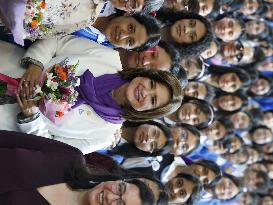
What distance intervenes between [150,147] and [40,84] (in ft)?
3.40

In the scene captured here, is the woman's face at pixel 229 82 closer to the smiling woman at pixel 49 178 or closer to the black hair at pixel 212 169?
the black hair at pixel 212 169

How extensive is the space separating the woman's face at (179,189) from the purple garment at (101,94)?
0.99 m

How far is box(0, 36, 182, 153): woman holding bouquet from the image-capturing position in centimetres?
182

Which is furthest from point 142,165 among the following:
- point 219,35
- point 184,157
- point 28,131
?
point 219,35

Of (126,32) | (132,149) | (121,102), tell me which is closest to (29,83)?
(121,102)

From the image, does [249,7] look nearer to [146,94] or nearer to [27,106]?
[146,94]

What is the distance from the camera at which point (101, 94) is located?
6.50 ft

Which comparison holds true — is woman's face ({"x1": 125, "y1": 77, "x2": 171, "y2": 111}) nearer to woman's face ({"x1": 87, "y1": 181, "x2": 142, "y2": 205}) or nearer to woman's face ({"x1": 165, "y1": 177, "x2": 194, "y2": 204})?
woman's face ({"x1": 87, "y1": 181, "x2": 142, "y2": 205})

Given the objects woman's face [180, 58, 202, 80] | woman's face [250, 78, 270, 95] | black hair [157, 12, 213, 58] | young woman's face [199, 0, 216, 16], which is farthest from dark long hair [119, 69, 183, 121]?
woman's face [250, 78, 270, 95]

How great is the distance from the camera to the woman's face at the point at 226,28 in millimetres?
3678

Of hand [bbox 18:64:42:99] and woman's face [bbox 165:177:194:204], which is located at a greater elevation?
hand [bbox 18:64:42:99]

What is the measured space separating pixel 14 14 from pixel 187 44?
133cm

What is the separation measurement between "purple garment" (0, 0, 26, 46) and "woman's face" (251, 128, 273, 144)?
3.10m

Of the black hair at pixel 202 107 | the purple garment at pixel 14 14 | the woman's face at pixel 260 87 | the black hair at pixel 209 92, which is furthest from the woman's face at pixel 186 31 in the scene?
the woman's face at pixel 260 87
